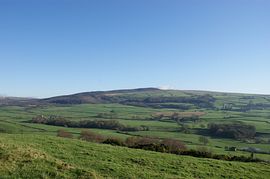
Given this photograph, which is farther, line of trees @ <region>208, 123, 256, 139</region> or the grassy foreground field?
line of trees @ <region>208, 123, 256, 139</region>

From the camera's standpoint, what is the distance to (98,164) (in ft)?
67.6

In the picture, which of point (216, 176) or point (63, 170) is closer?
point (63, 170)

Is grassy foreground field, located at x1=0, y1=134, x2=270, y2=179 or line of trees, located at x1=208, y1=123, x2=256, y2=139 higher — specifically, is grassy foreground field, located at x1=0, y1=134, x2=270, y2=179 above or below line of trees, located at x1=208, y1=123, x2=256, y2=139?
above

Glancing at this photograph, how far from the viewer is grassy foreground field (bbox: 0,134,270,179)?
17.1 m

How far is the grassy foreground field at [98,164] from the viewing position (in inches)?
672

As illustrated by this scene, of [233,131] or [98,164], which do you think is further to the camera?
[233,131]

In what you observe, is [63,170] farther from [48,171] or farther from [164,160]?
[164,160]

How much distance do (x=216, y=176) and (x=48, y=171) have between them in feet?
37.3

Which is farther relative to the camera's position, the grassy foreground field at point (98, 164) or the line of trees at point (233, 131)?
the line of trees at point (233, 131)

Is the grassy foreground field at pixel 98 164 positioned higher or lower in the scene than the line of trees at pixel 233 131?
higher

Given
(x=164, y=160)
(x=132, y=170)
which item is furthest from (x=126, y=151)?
(x=132, y=170)

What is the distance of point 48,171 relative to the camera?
16781 mm

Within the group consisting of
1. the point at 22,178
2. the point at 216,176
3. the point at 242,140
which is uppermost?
the point at 22,178

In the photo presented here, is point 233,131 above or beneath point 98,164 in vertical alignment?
beneath
